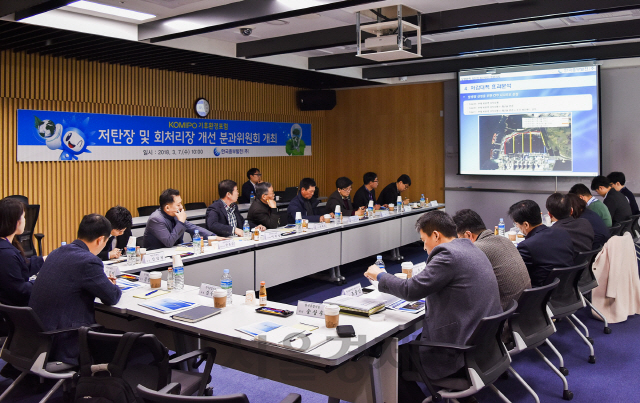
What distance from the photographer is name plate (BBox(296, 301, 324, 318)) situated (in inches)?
117

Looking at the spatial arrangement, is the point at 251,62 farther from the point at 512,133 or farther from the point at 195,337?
the point at 195,337

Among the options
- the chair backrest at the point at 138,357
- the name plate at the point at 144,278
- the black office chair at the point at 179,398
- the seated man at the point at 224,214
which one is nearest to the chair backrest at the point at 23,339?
the chair backrest at the point at 138,357

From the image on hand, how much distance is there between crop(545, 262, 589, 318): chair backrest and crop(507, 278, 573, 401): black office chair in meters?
0.47

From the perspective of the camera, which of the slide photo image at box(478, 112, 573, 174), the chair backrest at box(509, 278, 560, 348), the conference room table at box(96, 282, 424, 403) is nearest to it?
the conference room table at box(96, 282, 424, 403)

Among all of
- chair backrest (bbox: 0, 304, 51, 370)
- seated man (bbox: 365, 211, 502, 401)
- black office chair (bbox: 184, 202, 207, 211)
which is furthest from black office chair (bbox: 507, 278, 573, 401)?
black office chair (bbox: 184, 202, 207, 211)

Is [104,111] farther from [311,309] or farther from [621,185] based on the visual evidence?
[621,185]

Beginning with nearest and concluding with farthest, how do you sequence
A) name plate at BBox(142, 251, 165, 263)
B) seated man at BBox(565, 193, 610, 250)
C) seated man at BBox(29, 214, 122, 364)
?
seated man at BBox(29, 214, 122, 364) < name plate at BBox(142, 251, 165, 263) < seated man at BBox(565, 193, 610, 250)

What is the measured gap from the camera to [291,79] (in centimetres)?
962

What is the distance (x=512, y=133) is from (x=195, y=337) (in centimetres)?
725

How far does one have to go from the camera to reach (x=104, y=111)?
7520 millimetres

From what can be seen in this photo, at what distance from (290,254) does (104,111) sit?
3.81 meters

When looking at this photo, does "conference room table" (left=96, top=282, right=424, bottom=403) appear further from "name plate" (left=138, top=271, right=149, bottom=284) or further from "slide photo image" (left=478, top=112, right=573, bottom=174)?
"slide photo image" (left=478, top=112, right=573, bottom=174)

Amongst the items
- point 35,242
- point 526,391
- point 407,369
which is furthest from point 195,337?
point 35,242

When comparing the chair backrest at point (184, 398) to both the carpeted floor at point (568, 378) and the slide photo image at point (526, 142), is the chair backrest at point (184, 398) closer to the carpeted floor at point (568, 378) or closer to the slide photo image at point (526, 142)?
the carpeted floor at point (568, 378)
